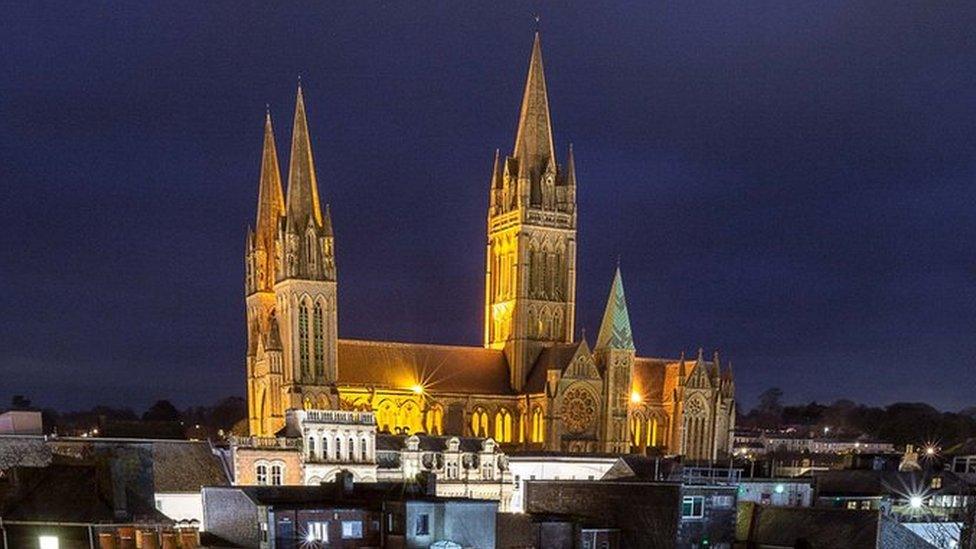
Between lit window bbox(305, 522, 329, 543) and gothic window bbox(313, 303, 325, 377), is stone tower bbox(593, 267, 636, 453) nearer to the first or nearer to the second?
gothic window bbox(313, 303, 325, 377)

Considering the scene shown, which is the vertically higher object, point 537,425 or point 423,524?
point 423,524

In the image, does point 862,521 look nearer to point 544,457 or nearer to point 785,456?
point 544,457

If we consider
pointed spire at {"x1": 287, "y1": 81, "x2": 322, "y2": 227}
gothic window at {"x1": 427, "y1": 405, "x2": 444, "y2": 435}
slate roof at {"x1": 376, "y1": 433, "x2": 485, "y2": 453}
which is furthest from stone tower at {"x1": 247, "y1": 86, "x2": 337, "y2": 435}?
slate roof at {"x1": 376, "y1": 433, "x2": 485, "y2": 453}

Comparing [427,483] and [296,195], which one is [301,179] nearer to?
[296,195]

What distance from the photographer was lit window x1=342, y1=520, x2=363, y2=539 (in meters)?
45.8

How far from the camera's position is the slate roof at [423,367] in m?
106

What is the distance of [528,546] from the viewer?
166 ft

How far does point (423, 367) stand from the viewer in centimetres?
10938

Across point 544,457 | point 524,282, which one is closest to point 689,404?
point 524,282

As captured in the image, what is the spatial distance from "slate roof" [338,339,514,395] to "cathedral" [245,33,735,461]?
16 centimetres

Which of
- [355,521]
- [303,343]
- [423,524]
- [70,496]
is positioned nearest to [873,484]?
[423,524]

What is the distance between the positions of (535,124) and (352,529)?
83.8m

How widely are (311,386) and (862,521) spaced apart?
196 ft

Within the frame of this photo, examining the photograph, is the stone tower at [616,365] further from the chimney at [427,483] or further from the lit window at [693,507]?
the chimney at [427,483]
